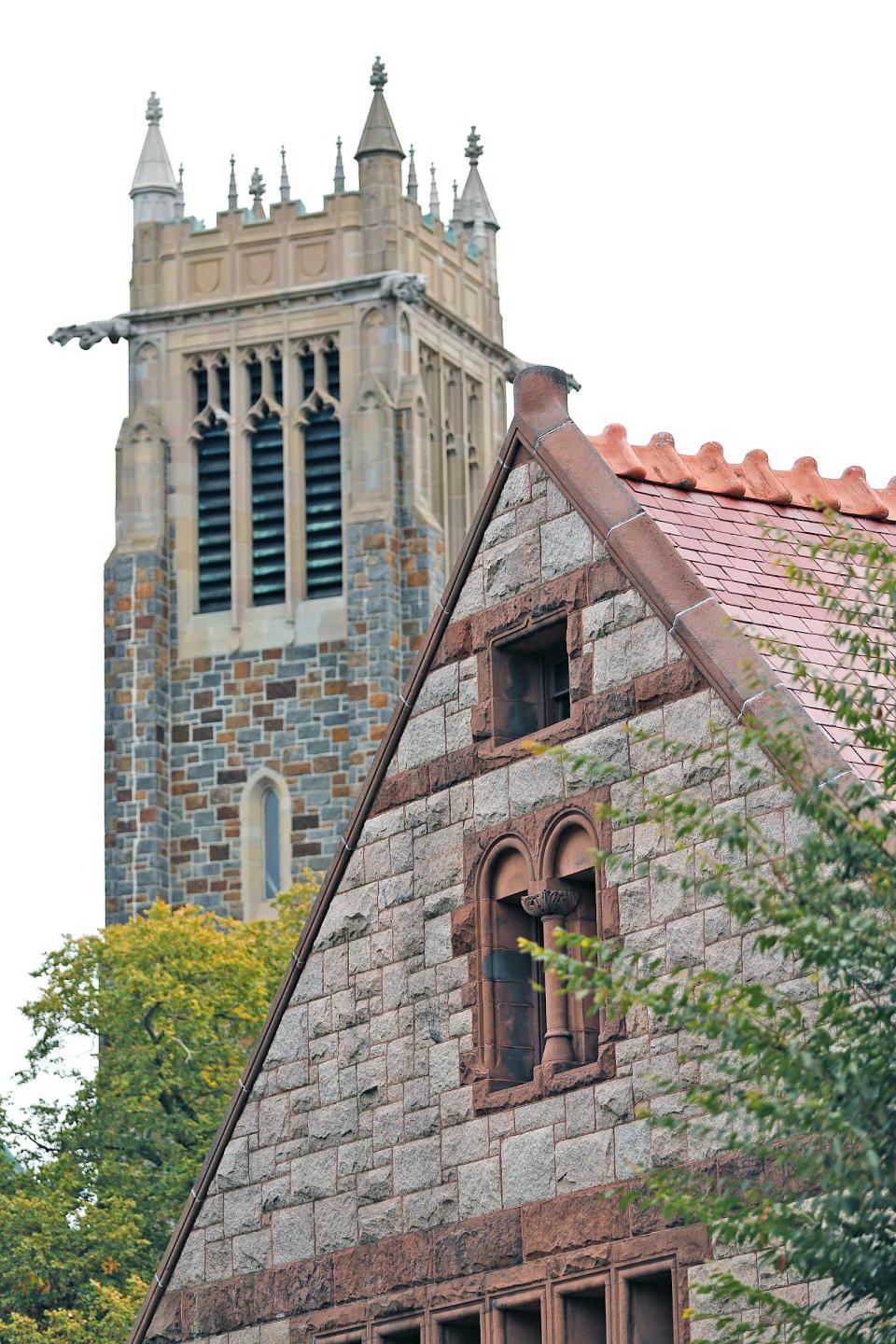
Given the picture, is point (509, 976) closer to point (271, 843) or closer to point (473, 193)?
point (271, 843)

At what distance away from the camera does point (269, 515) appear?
273 ft

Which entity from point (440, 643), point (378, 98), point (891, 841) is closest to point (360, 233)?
point (378, 98)

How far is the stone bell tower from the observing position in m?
79.9

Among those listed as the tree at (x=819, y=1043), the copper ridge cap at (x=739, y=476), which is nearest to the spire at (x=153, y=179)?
the copper ridge cap at (x=739, y=476)

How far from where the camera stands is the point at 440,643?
24.0 m

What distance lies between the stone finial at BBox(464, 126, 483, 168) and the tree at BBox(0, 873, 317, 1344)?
34.3 m

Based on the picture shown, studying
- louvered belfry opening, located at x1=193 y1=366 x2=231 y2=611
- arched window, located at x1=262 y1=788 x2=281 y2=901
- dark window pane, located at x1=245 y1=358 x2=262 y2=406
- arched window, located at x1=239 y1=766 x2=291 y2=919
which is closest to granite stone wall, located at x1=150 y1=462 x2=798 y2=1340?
arched window, located at x1=239 y1=766 x2=291 y2=919

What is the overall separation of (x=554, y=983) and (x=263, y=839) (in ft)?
191

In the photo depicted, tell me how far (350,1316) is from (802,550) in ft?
18.9

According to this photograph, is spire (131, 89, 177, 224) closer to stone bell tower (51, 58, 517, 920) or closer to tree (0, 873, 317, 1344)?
stone bell tower (51, 58, 517, 920)

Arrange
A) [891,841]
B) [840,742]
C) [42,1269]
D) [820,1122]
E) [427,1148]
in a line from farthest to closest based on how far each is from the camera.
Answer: [42,1269] → [427,1148] → [840,742] → [891,841] → [820,1122]

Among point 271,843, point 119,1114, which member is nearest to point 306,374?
point 271,843

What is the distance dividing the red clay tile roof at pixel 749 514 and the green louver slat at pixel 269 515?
5735 cm

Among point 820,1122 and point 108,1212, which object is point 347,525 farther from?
point 820,1122
